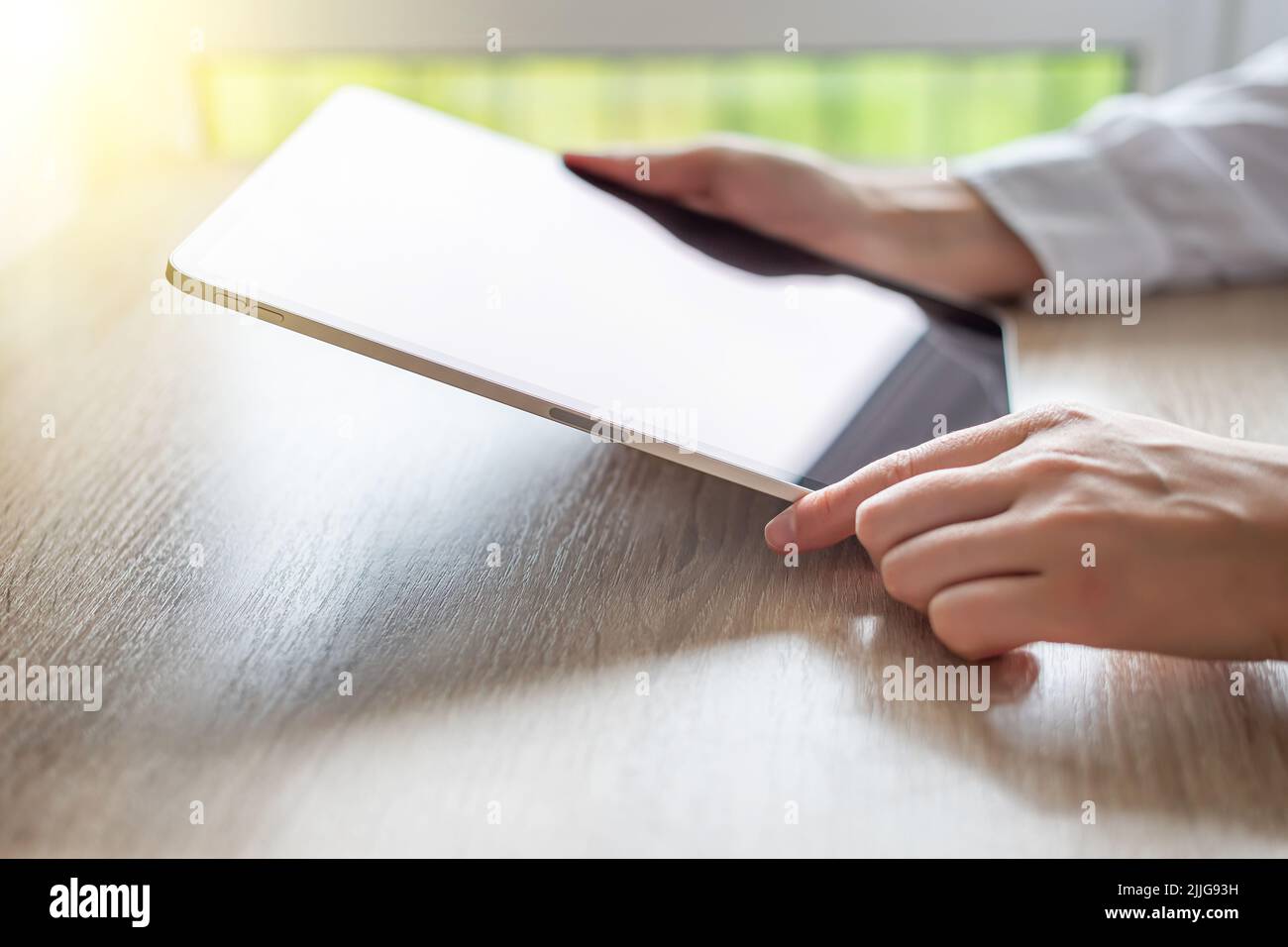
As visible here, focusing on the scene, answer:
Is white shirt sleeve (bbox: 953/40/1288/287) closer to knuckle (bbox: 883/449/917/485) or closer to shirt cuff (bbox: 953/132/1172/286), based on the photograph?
shirt cuff (bbox: 953/132/1172/286)

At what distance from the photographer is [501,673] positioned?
0.48 metres

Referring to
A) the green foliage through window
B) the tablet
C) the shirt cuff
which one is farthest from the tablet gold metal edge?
the green foliage through window

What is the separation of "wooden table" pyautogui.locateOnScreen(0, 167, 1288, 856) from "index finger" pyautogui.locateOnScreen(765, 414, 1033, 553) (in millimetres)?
25

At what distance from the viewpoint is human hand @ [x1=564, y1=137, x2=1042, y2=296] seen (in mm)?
879

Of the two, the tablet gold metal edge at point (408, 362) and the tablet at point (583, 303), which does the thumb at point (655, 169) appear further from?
the tablet gold metal edge at point (408, 362)

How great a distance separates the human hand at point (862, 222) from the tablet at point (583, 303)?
2.5 inches

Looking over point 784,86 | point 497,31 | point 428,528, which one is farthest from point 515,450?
point 784,86

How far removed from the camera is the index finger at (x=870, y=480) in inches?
20.8

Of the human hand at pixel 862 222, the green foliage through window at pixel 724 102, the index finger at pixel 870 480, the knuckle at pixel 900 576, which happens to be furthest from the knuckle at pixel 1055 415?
the green foliage through window at pixel 724 102

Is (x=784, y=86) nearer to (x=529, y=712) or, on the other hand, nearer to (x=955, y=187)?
(x=955, y=187)

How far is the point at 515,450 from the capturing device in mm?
684

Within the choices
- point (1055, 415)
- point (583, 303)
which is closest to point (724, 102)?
point (583, 303)

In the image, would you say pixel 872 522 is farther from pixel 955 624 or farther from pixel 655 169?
pixel 655 169
